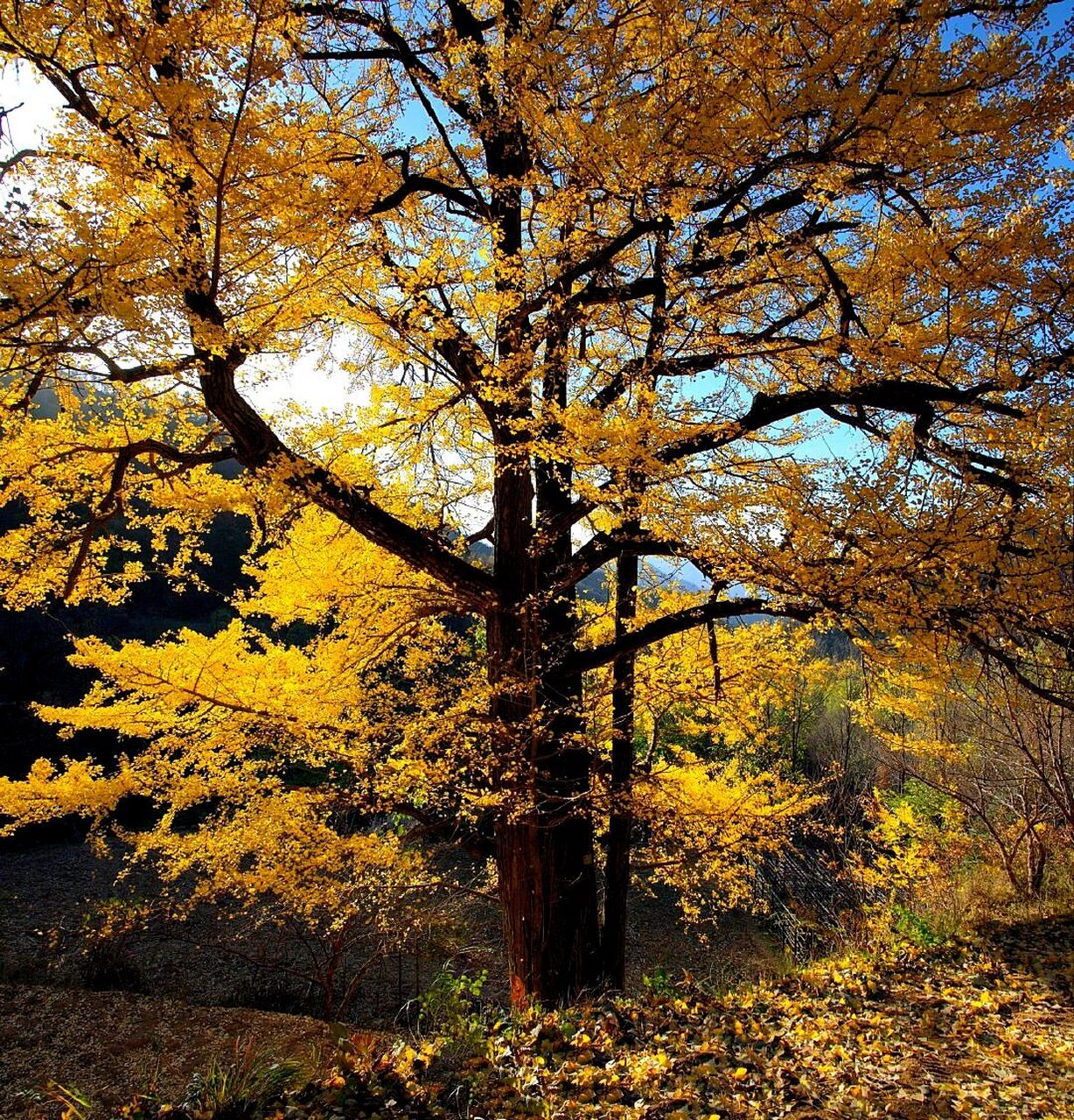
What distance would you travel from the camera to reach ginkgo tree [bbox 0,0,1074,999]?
2326 millimetres

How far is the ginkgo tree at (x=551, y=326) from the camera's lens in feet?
7.63

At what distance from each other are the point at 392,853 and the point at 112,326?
4.19 metres

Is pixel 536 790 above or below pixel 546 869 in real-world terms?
above

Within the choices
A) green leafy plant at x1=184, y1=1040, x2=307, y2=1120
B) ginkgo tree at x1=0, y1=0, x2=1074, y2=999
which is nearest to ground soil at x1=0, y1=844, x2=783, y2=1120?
green leafy plant at x1=184, y1=1040, x2=307, y2=1120

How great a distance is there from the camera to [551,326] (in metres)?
3.80

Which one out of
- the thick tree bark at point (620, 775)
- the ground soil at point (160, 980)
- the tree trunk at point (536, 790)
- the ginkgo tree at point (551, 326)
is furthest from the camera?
the ground soil at point (160, 980)

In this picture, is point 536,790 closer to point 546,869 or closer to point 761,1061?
point 546,869

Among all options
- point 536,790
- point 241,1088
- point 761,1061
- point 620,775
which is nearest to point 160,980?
point 620,775

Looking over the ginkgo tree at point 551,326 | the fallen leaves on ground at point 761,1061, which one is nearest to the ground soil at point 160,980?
the fallen leaves on ground at point 761,1061

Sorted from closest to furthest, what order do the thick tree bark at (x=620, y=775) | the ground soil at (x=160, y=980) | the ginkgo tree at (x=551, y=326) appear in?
the ginkgo tree at (x=551, y=326) < the thick tree bark at (x=620, y=775) < the ground soil at (x=160, y=980)

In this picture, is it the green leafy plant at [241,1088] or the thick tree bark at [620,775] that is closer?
the green leafy plant at [241,1088]

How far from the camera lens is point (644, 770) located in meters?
5.35

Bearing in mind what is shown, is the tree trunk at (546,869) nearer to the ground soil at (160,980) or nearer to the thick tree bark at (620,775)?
the thick tree bark at (620,775)

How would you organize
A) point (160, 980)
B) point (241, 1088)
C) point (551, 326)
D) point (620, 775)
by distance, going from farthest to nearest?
point (160, 980) → point (620, 775) → point (551, 326) → point (241, 1088)
